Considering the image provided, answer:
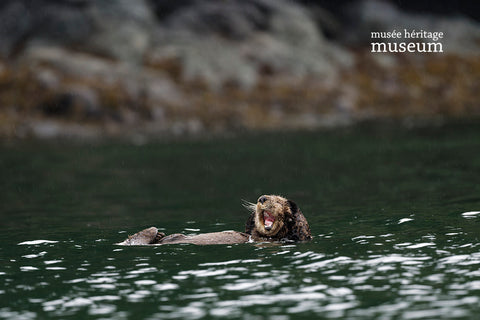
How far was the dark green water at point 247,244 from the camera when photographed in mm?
12828

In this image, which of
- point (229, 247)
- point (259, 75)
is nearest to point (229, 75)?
point (259, 75)

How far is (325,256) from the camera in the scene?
16219 mm

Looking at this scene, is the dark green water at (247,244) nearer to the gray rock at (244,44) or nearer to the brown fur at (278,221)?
the brown fur at (278,221)

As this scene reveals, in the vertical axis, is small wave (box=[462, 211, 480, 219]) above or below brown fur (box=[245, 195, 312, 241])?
Answer: below

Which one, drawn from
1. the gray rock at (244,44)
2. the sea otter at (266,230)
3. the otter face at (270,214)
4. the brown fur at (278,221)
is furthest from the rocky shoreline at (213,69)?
the otter face at (270,214)

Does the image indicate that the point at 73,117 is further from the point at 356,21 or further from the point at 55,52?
the point at 356,21

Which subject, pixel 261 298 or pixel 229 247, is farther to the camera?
pixel 229 247

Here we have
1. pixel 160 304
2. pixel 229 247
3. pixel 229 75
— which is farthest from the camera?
pixel 229 75

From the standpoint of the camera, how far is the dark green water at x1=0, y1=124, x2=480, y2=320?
1283cm

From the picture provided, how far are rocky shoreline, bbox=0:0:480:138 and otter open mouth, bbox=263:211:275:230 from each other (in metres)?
55.1

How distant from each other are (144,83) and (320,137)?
3013 centimetres

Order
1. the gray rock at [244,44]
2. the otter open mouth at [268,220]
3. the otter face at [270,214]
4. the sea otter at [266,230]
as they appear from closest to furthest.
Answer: the otter face at [270,214] → the sea otter at [266,230] → the otter open mouth at [268,220] → the gray rock at [244,44]

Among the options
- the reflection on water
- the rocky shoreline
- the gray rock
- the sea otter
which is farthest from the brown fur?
the gray rock

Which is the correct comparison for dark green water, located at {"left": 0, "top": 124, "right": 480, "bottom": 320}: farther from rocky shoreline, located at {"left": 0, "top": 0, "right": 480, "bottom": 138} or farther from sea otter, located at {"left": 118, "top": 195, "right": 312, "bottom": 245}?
rocky shoreline, located at {"left": 0, "top": 0, "right": 480, "bottom": 138}
